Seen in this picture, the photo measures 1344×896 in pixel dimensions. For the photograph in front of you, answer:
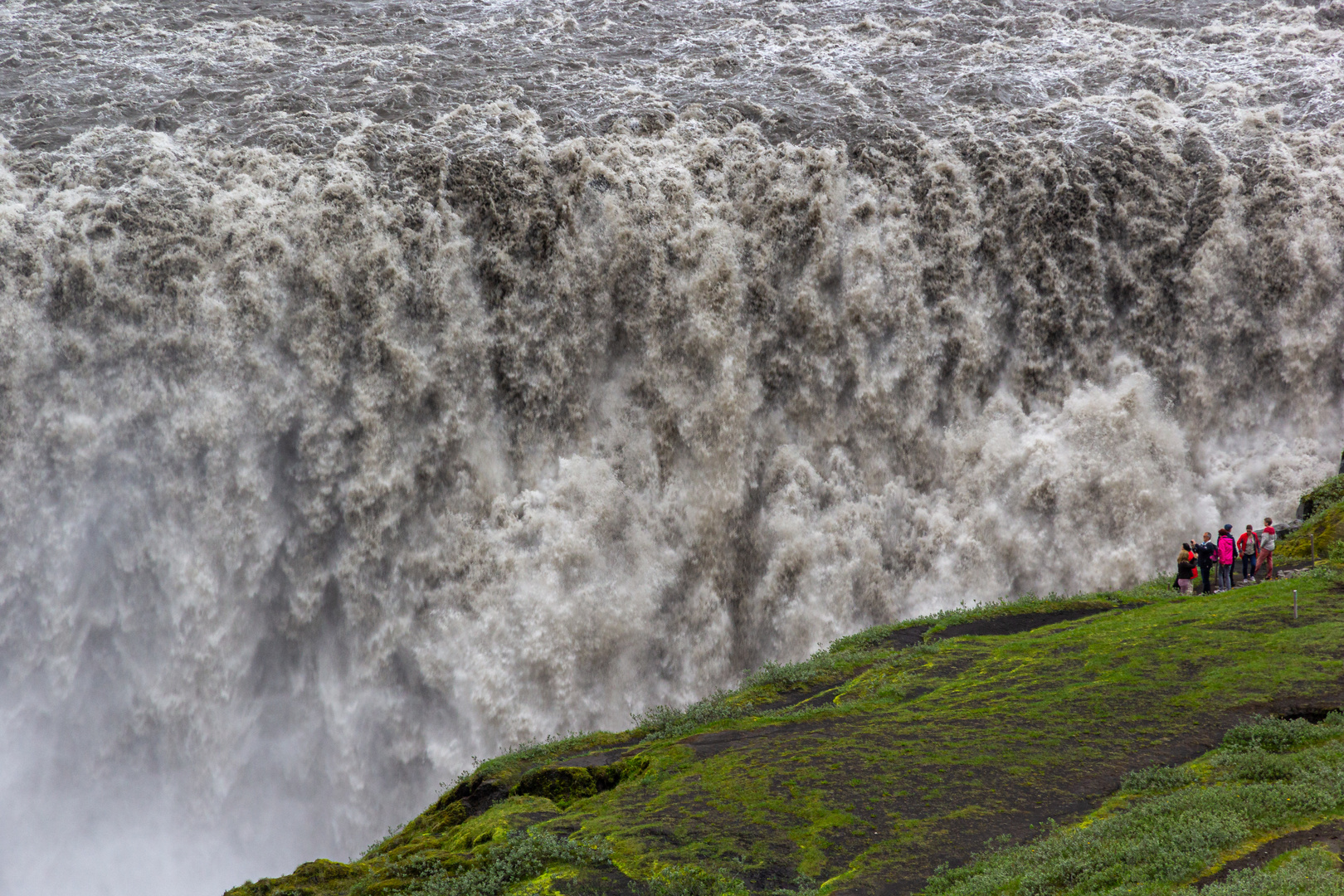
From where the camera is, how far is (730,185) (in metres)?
21.4

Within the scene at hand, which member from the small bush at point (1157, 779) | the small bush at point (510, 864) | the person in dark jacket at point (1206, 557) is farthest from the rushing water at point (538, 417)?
the small bush at point (1157, 779)

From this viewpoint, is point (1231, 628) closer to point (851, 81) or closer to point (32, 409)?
point (851, 81)

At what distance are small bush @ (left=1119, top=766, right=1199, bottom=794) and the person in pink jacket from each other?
796cm

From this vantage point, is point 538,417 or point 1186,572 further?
point 538,417

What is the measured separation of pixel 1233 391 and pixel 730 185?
36.2 ft

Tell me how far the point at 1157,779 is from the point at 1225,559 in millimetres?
8260

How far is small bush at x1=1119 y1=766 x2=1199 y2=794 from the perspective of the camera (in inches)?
349

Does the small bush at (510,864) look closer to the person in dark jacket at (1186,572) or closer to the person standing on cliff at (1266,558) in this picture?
the person in dark jacket at (1186,572)

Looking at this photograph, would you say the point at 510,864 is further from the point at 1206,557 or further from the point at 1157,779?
the point at 1206,557

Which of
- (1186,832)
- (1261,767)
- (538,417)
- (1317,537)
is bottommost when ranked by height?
(1317,537)

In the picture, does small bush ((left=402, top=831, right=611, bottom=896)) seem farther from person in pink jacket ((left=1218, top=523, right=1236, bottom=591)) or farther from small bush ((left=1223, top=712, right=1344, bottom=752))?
person in pink jacket ((left=1218, top=523, right=1236, bottom=591))

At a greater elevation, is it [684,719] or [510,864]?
[510,864]

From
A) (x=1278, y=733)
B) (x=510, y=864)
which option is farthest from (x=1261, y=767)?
(x=510, y=864)

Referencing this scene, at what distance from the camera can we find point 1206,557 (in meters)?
16.0
